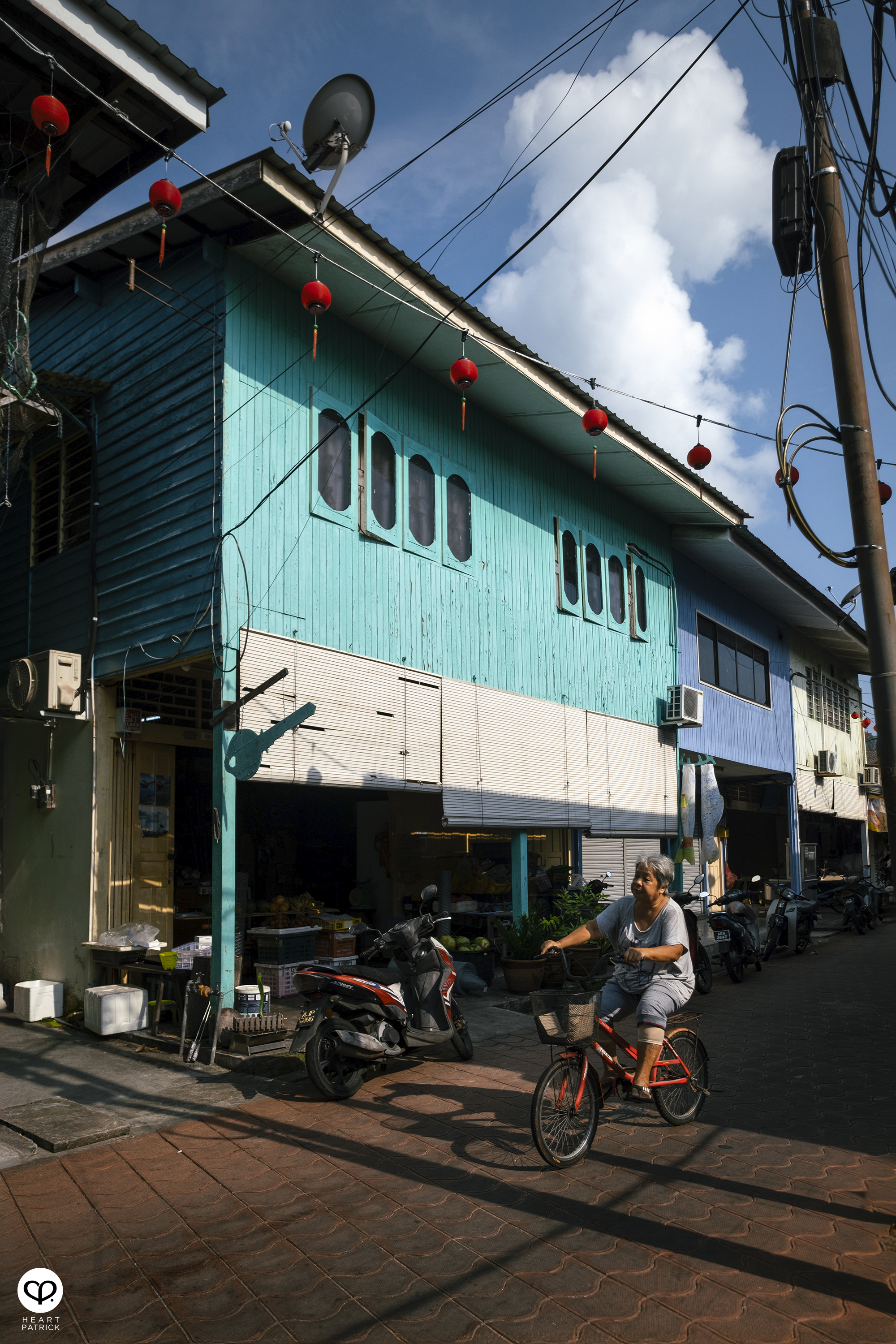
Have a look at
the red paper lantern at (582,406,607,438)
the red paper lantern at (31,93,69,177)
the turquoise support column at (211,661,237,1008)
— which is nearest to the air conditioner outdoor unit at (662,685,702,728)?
the red paper lantern at (582,406,607,438)

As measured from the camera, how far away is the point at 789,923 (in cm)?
1549

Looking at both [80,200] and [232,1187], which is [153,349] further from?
[232,1187]

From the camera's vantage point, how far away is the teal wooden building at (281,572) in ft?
28.4

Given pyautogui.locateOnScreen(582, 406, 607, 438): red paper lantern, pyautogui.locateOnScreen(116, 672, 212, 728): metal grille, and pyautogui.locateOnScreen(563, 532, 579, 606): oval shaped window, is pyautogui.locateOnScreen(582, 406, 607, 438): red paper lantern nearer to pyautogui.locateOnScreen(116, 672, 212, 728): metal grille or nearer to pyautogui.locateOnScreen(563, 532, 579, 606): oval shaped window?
pyautogui.locateOnScreen(563, 532, 579, 606): oval shaped window

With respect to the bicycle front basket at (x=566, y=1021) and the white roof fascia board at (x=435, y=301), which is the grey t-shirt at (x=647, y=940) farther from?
the white roof fascia board at (x=435, y=301)

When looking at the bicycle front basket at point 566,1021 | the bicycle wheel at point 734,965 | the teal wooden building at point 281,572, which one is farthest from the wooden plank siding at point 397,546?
the bicycle front basket at point 566,1021

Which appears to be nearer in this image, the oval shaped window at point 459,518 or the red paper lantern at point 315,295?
the red paper lantern at point 315,295

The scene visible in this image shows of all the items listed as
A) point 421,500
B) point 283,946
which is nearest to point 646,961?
point 283,946

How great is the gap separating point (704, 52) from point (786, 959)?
44.0ft

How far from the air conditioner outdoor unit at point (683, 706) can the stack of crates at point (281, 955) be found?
8.25 m

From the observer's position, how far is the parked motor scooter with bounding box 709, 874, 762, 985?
41.5ft

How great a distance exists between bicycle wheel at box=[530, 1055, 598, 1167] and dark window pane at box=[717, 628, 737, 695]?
1433 centimetres

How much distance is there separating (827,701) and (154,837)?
2086 cm

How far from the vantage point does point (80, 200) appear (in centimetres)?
912
